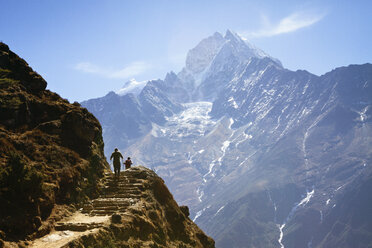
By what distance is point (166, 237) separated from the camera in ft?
86.0

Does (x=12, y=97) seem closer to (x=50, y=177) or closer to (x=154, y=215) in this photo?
(x=50, y=177)

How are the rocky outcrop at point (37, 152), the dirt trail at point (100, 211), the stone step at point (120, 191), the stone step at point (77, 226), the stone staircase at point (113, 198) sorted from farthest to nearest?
the stone step at point (120, 191), the stone staircase at point (113, 198), the stone step at point (77, 226), the dirt trail at point (100, 211), the rocky outcrop at point (37, 152)

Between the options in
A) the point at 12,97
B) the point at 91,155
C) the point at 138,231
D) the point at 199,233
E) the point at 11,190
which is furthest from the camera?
the point at 199,233

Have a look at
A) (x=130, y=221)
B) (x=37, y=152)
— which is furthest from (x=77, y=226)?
(x=37, y=152)

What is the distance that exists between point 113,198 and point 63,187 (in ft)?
11.6

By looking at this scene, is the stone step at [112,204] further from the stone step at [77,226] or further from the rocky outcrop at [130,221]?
the stone step at [77,226]

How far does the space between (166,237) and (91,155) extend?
8.29 m

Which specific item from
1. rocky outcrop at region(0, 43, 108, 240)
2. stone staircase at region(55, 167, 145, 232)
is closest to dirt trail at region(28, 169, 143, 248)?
stone staircase at region(55, 167, 145, 232)

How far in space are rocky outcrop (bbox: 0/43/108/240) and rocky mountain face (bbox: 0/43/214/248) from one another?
0.16ft

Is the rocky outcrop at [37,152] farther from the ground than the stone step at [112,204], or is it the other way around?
the rocky outcrop at [37,152]

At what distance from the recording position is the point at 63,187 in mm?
24172

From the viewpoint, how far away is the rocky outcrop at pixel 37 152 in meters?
19.0

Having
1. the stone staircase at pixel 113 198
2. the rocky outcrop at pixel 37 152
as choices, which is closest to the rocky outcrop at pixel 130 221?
the stone staircase at pixel 113 198

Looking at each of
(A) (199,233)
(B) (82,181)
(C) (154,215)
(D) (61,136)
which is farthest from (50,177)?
(A) (199,233)
